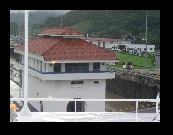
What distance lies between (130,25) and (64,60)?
2.03 meters

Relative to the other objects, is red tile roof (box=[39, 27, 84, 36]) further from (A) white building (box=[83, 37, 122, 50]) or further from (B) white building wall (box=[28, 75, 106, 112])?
(B) white building wall (box=[28, 75, 106, 112])

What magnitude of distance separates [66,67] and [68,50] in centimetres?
30

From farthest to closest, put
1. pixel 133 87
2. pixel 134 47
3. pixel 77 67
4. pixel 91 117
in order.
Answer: pixel 133 87 → pixel 134 47 → pixel 77 67 → pixel 91 117

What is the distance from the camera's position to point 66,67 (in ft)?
17.5

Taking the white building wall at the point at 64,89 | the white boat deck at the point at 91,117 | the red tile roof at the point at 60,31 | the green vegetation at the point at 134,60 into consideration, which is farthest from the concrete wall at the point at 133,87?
the white boat deck at the point at 91,117

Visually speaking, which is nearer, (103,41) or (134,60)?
(103,41)

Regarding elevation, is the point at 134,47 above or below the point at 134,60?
above

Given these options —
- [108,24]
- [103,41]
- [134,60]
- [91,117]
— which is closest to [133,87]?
[134,60]

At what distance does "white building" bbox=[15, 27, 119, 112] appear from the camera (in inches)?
203

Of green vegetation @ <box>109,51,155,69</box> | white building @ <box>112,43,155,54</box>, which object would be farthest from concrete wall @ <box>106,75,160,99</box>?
white building @ <box>112,43,155,54</box>

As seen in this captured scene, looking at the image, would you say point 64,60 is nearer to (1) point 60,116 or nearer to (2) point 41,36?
(2) point 41,36

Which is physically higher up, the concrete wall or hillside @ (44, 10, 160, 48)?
hillside @ (44, 10, 160, 48)

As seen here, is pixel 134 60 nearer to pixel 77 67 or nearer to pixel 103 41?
pixel 103 41

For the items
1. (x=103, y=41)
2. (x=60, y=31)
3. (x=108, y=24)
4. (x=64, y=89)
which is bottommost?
(x=64, y=89)
